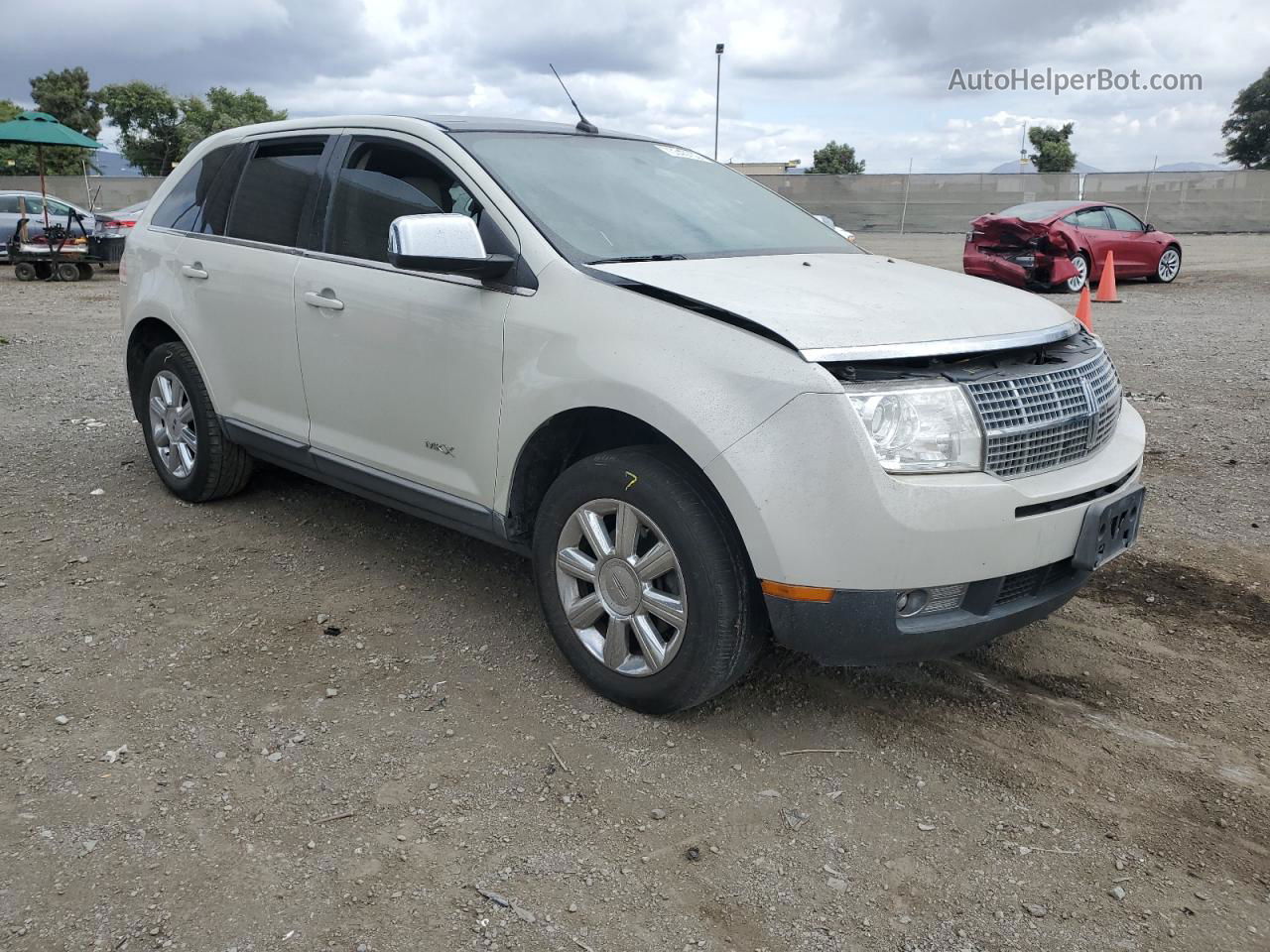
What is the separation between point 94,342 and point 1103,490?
1062 centimetres

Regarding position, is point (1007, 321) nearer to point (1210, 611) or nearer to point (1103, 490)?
point (1103, 490)

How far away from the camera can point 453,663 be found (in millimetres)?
3781

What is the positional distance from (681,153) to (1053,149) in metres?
71.2

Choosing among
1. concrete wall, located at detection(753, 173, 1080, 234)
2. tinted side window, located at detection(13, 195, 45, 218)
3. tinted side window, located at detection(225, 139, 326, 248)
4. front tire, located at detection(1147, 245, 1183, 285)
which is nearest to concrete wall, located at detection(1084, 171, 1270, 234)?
concrete wall, located at detection(753, 173, 1080, 234)

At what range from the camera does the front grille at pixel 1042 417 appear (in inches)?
115

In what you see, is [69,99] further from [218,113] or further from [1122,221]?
[1122,221]

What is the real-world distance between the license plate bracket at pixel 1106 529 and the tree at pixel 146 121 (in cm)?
6637

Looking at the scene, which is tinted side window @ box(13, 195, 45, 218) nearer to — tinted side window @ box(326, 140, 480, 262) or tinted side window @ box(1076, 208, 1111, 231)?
tinted side window @ box(1076, 208, 1111, 231)

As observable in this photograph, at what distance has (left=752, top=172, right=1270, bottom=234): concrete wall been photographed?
1230 inches

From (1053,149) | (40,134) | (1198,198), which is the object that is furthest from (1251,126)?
(40,134)

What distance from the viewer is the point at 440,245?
3.38 m

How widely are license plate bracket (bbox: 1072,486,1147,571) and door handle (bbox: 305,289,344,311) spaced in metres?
2.73

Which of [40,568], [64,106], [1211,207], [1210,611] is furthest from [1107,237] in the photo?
[64,106]

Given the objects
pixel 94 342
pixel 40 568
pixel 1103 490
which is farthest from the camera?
pixel 94 342
